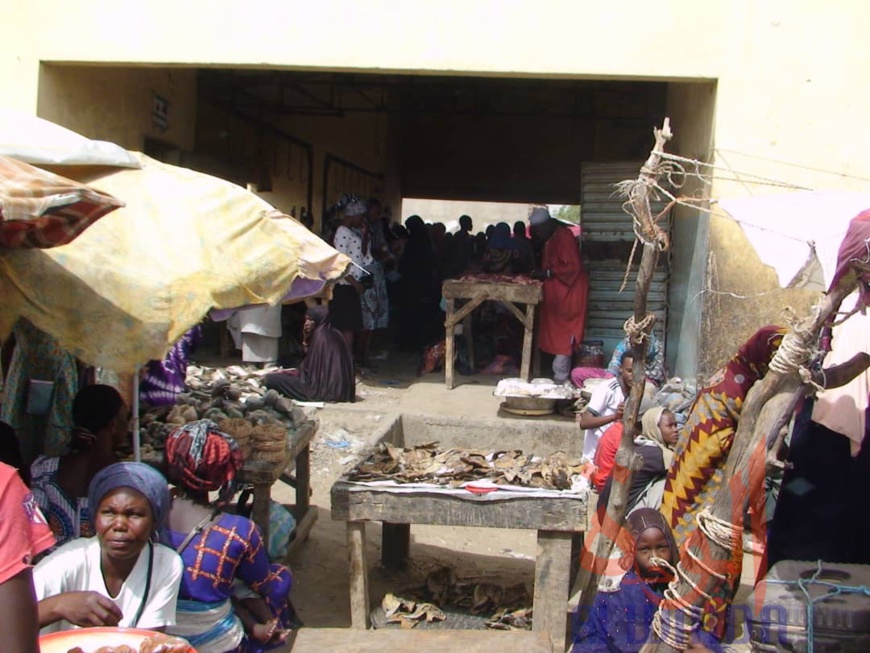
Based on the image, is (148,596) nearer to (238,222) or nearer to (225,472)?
(225,472)

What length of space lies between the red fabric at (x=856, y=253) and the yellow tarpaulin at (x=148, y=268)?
195 cm

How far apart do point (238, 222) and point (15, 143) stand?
0.82m

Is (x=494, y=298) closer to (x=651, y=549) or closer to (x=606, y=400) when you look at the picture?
(x=606, y=400)

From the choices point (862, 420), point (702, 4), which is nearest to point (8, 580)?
point (862, 420)

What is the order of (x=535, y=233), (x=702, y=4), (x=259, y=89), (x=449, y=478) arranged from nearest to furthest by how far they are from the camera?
(x=449, y=478) → (x=702, y=4) → (x=535, y=233) → (x=259, y=89)

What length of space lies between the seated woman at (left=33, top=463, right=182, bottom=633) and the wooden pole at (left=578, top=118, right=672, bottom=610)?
1523mm

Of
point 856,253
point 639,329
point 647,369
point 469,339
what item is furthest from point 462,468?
point 469,339

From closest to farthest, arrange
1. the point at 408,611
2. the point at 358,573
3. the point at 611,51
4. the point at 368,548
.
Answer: the point at 358,573, the point at 408,611, the point at 368,548, the point at 611,51

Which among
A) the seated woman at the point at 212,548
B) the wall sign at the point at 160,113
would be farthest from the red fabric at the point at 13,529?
the wall sign at the point at 160,113

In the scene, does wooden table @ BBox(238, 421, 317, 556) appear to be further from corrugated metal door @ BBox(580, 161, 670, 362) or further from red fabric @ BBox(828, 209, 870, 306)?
corrugated metal door @ BBox(580, 161, 670, 362)

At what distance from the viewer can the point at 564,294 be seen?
9117 mm

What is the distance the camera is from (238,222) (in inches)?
134

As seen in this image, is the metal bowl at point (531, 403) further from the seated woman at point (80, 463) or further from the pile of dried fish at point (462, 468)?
the seated woman at point (80, 463)

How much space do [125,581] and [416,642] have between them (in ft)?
3.41
